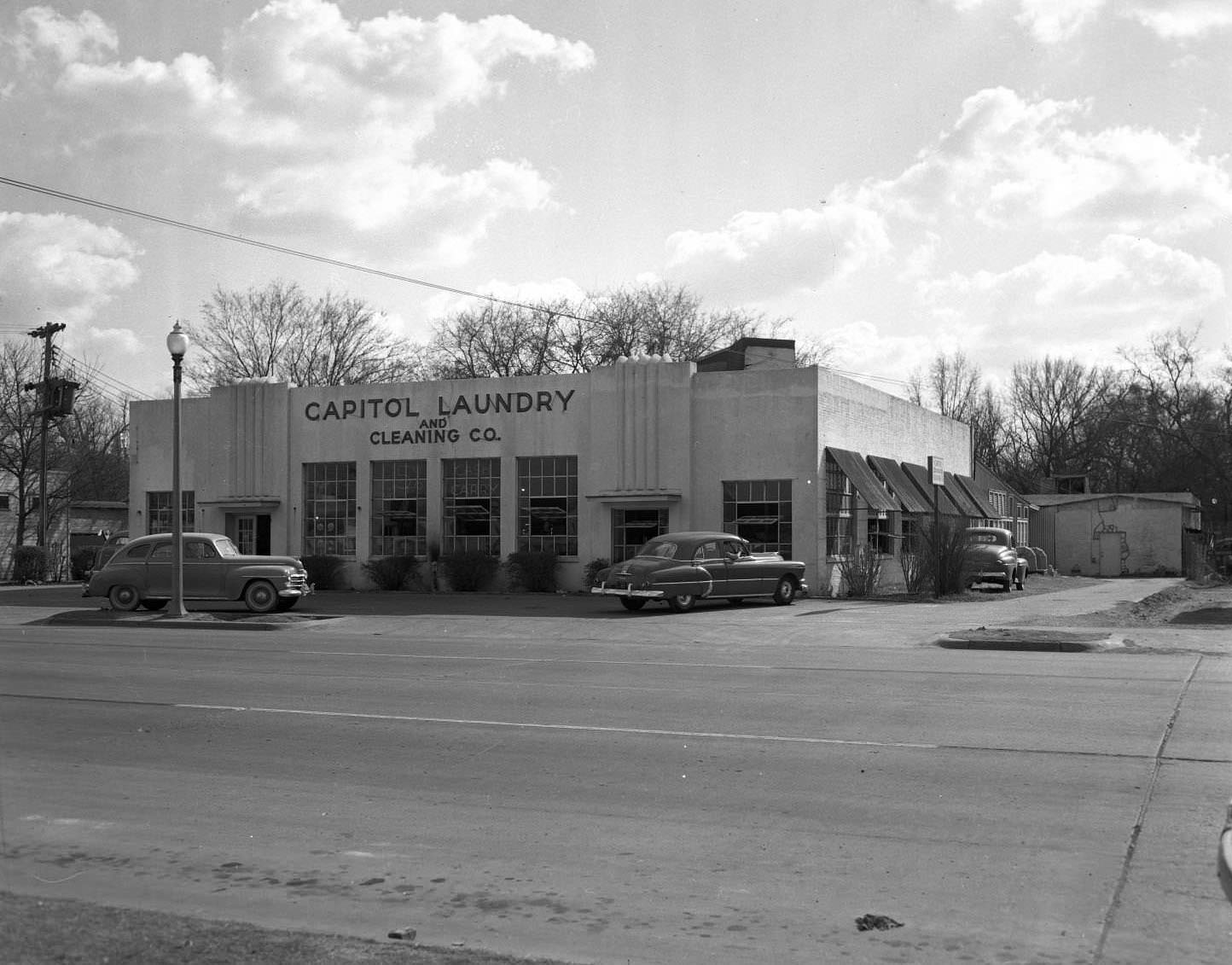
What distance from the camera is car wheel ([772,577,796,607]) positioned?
94.7 ft

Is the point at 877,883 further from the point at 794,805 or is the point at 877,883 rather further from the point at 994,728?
the point at 994,728

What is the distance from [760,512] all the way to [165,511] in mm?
19771

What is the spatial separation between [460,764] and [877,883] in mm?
4058

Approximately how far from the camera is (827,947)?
217 inches

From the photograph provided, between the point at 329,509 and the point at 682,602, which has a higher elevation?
the point at 329,509

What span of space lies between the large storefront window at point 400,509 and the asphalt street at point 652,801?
808 inches

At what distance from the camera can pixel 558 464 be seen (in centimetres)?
3591

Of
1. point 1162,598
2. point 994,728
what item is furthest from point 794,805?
point 1162,598

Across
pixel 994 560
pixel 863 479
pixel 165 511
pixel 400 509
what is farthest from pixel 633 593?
pixel 165 511

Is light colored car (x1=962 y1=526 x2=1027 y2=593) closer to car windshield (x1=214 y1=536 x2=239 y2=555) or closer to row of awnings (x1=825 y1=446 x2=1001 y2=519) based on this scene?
row of awnings (x1=825 y1=446 x2=1001 y2=519)

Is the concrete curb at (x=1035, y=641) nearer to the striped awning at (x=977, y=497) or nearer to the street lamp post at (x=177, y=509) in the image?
the street lamp post at (x=177, y=509)

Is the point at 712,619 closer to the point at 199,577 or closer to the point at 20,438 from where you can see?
the point at 199,577

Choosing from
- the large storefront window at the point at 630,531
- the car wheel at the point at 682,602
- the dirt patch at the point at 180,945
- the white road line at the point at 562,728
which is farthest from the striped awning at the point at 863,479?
the dirt patch at the point at 180,945

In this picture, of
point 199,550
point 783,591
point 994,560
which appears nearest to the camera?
point 199,550
